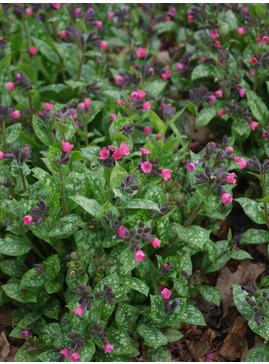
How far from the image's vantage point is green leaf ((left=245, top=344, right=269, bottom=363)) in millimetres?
2850

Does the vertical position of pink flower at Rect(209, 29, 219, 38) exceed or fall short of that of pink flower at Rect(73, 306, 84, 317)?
it exceeds it

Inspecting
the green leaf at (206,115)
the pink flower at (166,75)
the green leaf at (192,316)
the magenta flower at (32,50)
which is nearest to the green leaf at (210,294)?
the green leaf at (192,316)

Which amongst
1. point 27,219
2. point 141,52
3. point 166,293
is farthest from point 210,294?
point 141,52

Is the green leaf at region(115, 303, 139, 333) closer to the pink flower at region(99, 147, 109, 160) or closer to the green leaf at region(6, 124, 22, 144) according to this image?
the pink flower at region(99, 147, 109, 160)

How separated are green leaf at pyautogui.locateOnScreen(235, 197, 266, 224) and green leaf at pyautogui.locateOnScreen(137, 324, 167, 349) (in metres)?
1.09

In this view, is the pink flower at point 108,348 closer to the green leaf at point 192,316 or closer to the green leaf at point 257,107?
the green leaf at point 192,316

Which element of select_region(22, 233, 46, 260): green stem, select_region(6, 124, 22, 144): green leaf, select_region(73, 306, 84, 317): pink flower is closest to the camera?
select_region(73, 306, 84, 317): pink flower

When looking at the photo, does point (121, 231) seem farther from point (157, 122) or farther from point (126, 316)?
point (157, 122)

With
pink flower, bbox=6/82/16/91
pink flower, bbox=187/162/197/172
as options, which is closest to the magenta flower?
pink flower, bbox=6/82/16/91

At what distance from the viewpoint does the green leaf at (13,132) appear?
3570 mm

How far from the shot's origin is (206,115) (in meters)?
3.99

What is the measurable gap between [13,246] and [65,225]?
0.45 m

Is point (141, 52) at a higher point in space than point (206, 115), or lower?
higher

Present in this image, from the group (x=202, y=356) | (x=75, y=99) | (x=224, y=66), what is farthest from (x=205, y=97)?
(x=202, y=356)
